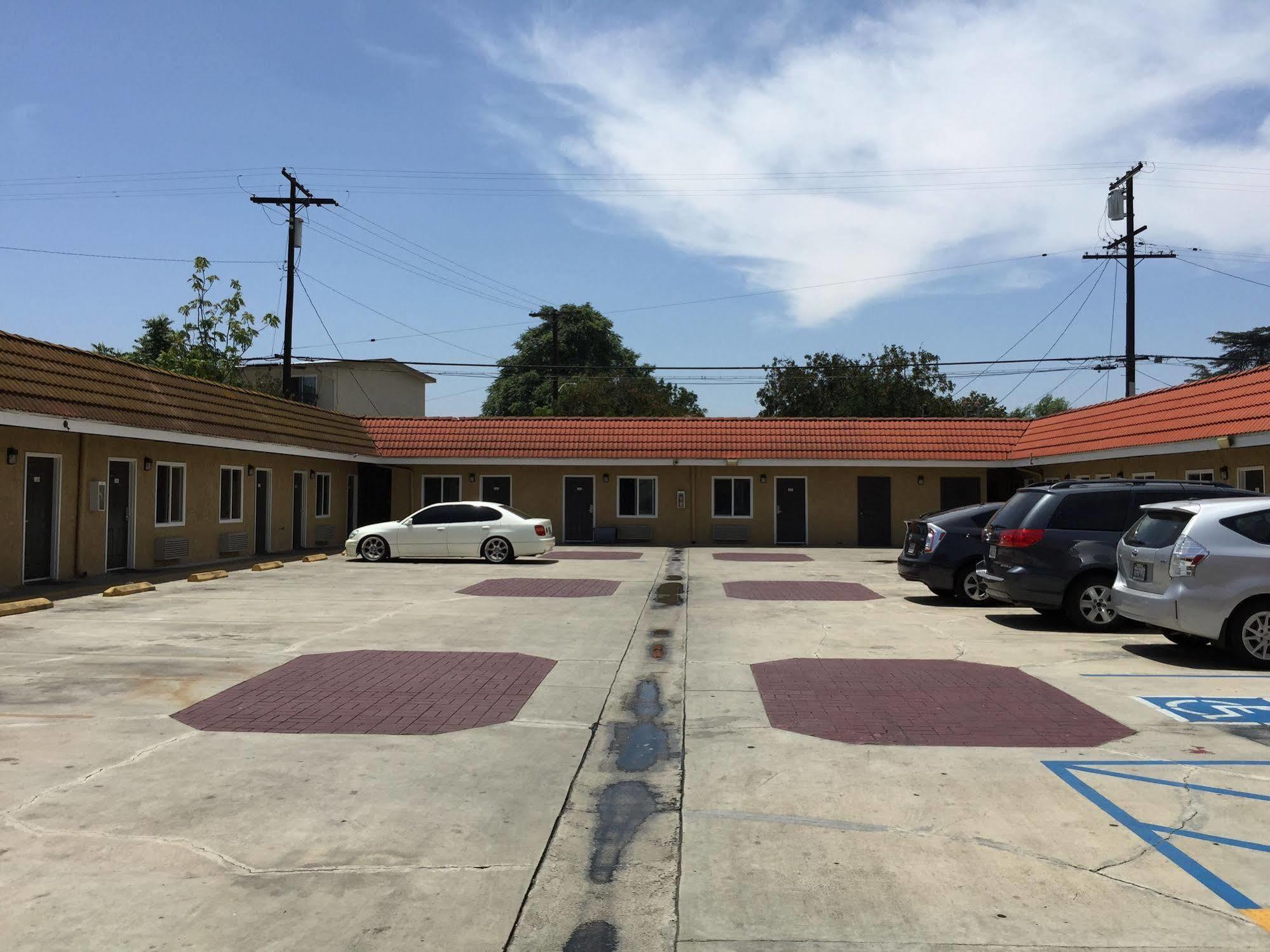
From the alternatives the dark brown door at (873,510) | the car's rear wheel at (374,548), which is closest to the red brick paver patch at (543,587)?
the car's rear wheel at (374,548)

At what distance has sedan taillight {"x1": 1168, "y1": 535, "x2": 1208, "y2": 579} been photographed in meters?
9.69

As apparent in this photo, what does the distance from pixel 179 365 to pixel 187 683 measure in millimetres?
36993

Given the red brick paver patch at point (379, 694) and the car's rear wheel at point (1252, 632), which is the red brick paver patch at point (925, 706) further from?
the red brick paver patch at point (379, 694)

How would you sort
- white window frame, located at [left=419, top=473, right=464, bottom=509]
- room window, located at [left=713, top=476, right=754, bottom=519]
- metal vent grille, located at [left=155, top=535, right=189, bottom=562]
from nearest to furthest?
metal vent grille, located at [left=155, top=535, right=189, bottom=562] < room window, located at [left=713, top=476, right=754, bottom=519] < white window frame, located at [left=419, top=473, right=464, bottom=509]

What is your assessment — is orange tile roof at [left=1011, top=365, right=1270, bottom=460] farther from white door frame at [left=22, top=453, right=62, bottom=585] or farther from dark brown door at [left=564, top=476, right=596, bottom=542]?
white door frame at [left=22, top=453, right=62, bottom=585]

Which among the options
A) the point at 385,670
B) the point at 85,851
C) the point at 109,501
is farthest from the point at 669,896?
the point at 109,501

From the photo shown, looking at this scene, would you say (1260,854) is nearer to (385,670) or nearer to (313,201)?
(385,670)

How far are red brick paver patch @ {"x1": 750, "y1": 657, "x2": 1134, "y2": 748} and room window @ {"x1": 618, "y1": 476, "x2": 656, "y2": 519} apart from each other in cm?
2196

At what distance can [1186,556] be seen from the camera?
31.9 ft

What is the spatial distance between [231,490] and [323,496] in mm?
5767

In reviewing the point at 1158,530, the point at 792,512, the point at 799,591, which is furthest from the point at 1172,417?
the point at 792,512

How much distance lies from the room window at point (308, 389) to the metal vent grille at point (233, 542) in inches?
1190

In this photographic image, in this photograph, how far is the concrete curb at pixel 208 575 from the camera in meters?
18.2

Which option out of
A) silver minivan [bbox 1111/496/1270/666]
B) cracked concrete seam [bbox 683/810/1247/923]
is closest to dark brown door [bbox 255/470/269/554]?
silver minivan [bbox 1111/496/1270/666]
